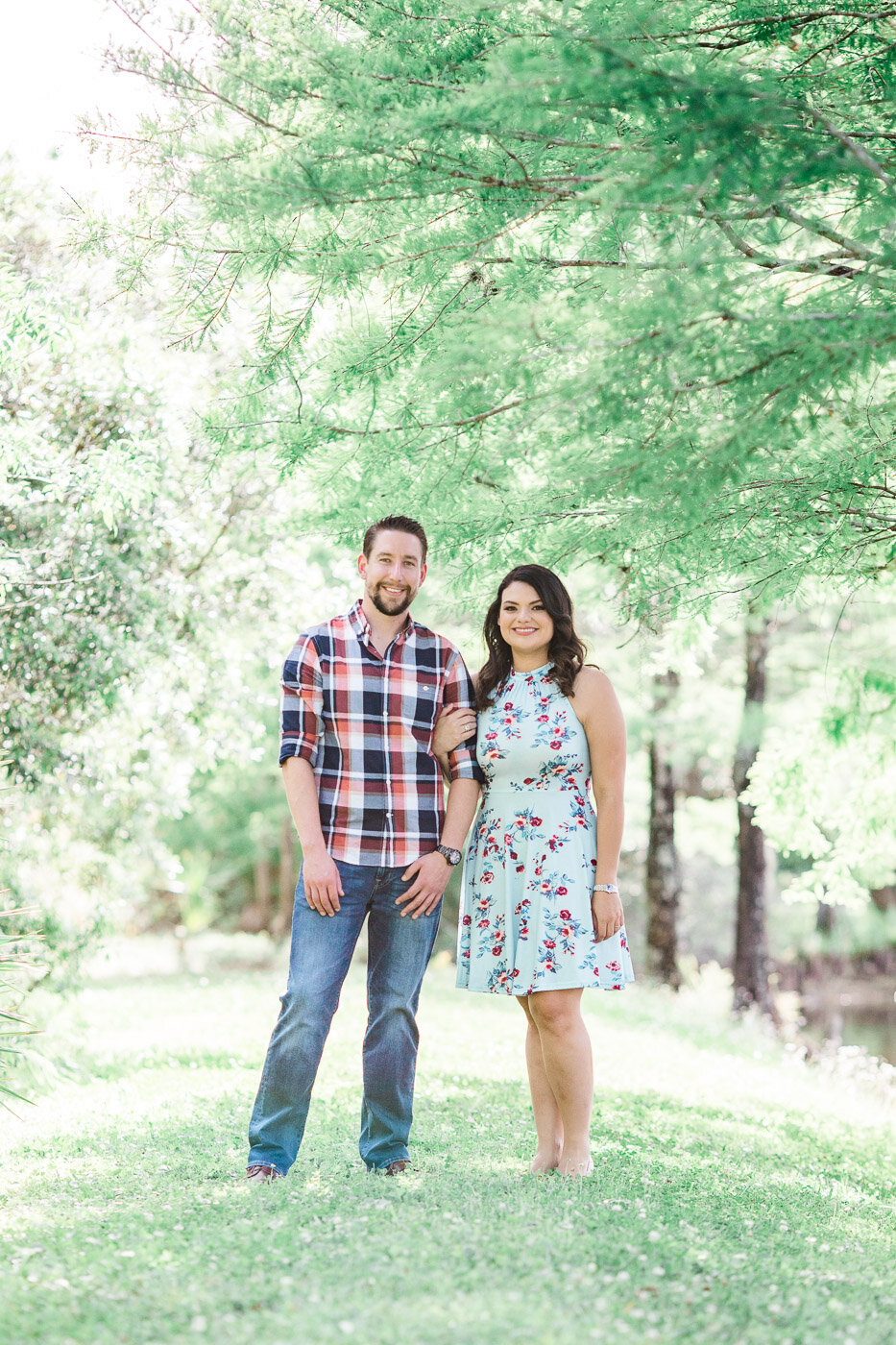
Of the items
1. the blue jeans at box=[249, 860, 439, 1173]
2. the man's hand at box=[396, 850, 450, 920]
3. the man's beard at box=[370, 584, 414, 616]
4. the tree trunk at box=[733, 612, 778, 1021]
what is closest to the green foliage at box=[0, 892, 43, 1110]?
the blue jeans at box=[249, 860, 439, 1173]

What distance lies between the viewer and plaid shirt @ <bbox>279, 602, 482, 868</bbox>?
3.89m

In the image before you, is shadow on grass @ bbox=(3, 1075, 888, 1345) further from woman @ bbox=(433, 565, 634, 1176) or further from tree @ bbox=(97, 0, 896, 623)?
tree @ bbox=(97, 0, 896, 623)

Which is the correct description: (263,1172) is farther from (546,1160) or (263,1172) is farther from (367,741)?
(367,741)

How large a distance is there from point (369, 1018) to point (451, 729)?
1.00m

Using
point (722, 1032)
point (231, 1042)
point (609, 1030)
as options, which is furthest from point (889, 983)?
point (231, 1042)

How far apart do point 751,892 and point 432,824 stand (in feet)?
29.7

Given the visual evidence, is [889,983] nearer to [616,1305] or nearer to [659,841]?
[659,841]

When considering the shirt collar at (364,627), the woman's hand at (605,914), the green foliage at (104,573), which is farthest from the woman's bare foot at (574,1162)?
→ the green foliage at (104,573)

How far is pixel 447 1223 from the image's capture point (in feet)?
10.8

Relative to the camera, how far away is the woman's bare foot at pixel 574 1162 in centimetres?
391

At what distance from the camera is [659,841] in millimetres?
13062

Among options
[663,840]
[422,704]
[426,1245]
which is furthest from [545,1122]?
[663,840]

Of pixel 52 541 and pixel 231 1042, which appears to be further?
pixel 231 1042

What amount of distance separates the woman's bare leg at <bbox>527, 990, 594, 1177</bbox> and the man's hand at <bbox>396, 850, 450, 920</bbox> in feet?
1.52
